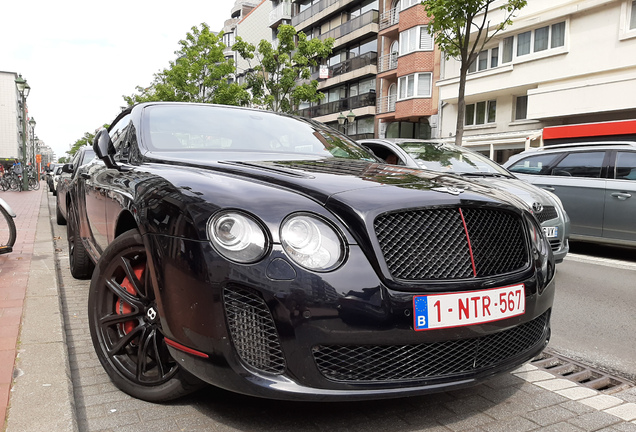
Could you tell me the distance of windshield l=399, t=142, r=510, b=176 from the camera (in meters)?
6.50

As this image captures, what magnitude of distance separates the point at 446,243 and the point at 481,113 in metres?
25.7

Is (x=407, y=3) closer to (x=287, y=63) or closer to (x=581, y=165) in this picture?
(x=287, y=63)

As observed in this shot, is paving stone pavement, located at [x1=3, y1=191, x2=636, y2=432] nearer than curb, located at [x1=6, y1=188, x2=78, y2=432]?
No

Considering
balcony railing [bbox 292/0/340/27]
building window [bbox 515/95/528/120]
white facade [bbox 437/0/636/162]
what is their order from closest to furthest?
white facade [bbox 437/0/636/162] → building window [bbox 515/95/528/120] → balcony railing [bbox 292/0/340/27]

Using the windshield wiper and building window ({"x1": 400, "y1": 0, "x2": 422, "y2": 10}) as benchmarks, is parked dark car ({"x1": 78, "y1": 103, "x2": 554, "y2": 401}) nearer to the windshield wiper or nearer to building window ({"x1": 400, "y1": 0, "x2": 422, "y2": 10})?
the windshield wiper

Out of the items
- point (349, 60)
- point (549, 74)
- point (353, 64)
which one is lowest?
point (549, 74)

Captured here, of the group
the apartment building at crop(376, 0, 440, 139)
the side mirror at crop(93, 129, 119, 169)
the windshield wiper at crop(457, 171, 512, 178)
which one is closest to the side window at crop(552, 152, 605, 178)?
the windshield wiper at crop(457, 171, 512, 178)

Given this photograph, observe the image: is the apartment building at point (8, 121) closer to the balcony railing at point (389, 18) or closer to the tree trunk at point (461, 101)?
the balcony railing at point (389, 18)

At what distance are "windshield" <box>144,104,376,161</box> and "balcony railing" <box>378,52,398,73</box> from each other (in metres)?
30.6

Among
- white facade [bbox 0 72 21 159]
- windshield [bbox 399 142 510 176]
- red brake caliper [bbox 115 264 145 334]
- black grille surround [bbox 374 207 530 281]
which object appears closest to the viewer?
black grille surround [bbox 374 207 530 281]

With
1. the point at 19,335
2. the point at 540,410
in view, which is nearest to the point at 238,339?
the point at 540,410

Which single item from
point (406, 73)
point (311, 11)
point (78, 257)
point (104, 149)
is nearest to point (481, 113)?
point (406, 73)

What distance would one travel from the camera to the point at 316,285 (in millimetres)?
1881

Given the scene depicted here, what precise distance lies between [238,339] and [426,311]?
0.70 m
